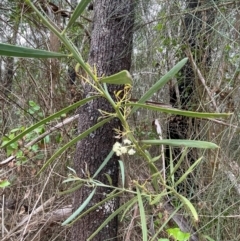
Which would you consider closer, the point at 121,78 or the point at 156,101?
the point at 121,78

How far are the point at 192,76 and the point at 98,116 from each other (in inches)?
25.1

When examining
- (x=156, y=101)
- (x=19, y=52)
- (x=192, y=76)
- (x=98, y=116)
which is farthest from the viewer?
(x=156, y=101)

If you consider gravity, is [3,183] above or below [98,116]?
below

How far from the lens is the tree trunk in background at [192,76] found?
1589 mm

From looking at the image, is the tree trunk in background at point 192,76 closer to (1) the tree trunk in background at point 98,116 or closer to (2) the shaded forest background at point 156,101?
(2) the shaded forest background at point 156,101

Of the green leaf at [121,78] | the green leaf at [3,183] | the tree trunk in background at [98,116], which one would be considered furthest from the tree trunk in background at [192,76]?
the green leaf at [121,78]

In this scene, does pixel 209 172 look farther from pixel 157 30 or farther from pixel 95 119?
pixel 157 30

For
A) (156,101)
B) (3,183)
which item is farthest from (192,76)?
(3,183)

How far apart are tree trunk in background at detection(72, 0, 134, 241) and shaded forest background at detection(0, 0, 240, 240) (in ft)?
0.36

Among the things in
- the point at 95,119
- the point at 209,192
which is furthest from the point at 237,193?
the point at 95,119

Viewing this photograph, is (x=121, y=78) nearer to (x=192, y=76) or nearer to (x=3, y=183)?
(x=3, y=183)

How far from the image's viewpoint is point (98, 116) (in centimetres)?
153

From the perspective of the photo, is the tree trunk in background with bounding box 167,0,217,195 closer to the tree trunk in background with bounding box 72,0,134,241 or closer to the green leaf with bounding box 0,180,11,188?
the tree trunk in background with bounding box 72,0,134,241

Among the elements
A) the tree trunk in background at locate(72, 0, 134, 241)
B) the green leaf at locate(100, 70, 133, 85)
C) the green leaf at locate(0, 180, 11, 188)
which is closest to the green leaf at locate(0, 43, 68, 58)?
the green leaf at locate(100, 70, 133, 85)
